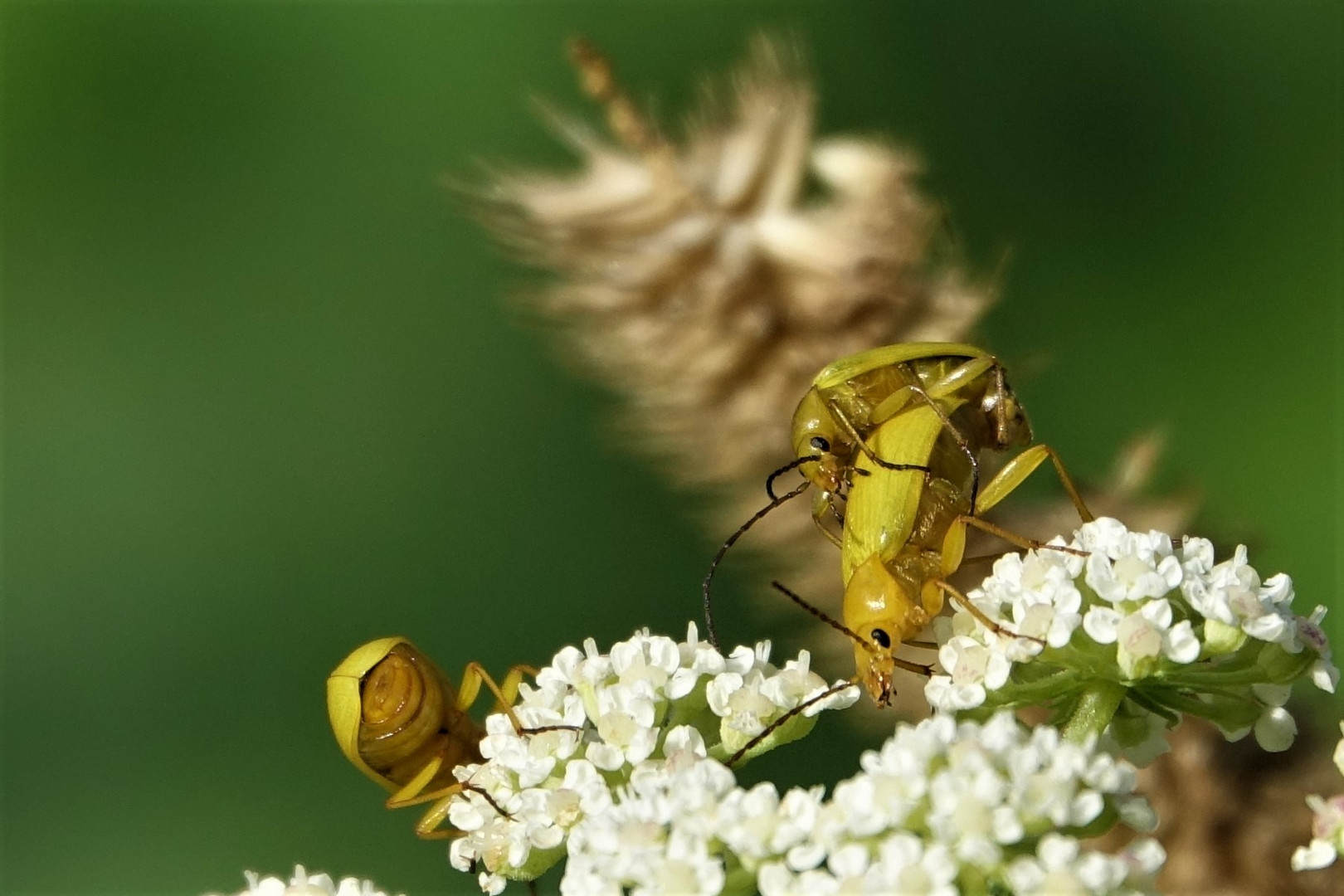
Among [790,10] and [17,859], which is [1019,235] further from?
[17,859]

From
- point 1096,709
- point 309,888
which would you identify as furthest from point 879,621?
point 309,888

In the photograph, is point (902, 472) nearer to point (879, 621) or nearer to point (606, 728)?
point (879, 621)

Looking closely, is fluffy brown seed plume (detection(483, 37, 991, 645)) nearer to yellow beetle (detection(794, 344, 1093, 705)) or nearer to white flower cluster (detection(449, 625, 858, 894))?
yellow beetle (detection(794, 344, 1093, 705))

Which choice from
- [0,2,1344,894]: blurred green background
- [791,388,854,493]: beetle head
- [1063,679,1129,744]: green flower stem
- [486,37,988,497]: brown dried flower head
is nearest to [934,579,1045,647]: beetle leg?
[1063,679,1129,744]: green flower stem

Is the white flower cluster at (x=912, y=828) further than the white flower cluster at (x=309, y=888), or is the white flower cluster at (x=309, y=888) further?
the white flower cluster at (x=309, y=888)

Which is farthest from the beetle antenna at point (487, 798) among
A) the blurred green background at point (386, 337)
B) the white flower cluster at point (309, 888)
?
the blurred green background at point (386, 337)

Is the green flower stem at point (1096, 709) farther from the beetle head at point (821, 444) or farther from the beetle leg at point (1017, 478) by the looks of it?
the beetle head at point (821, 444)
